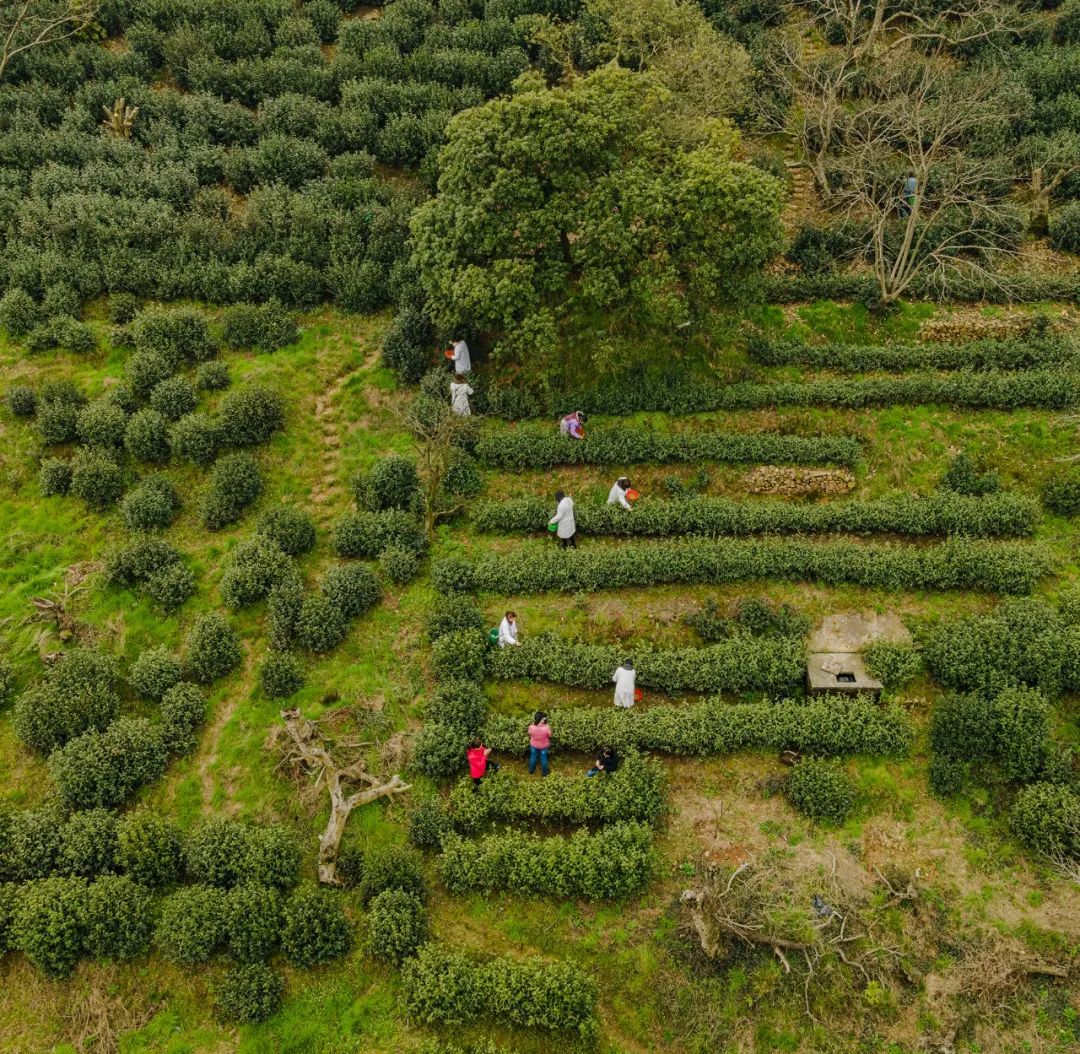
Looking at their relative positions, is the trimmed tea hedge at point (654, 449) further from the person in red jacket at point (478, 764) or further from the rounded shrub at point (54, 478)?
the rounded shrub at point (54, 478)

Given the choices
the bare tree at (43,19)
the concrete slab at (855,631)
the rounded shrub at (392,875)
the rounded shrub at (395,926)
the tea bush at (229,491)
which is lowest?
the rounded shrub at (395,926)

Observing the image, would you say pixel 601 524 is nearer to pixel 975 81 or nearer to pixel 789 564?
pixel 789 564

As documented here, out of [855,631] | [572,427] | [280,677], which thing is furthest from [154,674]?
[855,631]

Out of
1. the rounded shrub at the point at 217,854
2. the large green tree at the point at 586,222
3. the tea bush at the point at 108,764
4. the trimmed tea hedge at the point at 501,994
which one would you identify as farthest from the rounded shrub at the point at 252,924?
the large green tree at the point at 586,222

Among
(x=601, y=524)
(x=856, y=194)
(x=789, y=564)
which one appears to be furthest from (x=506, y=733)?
(x=856, y=194)

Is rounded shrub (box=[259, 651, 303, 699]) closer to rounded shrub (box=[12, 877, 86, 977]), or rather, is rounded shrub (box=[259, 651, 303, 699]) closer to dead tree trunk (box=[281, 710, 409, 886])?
dead tree trunk (box=[281, 710, 409, 886])

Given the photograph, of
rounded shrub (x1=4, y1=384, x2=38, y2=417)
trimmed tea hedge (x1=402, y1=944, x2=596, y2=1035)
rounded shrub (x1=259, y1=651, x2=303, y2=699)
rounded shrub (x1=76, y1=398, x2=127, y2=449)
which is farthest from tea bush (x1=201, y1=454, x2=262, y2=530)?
trimmed tea hedge (x1=402, y1=944, x2=596, y2=1035)
